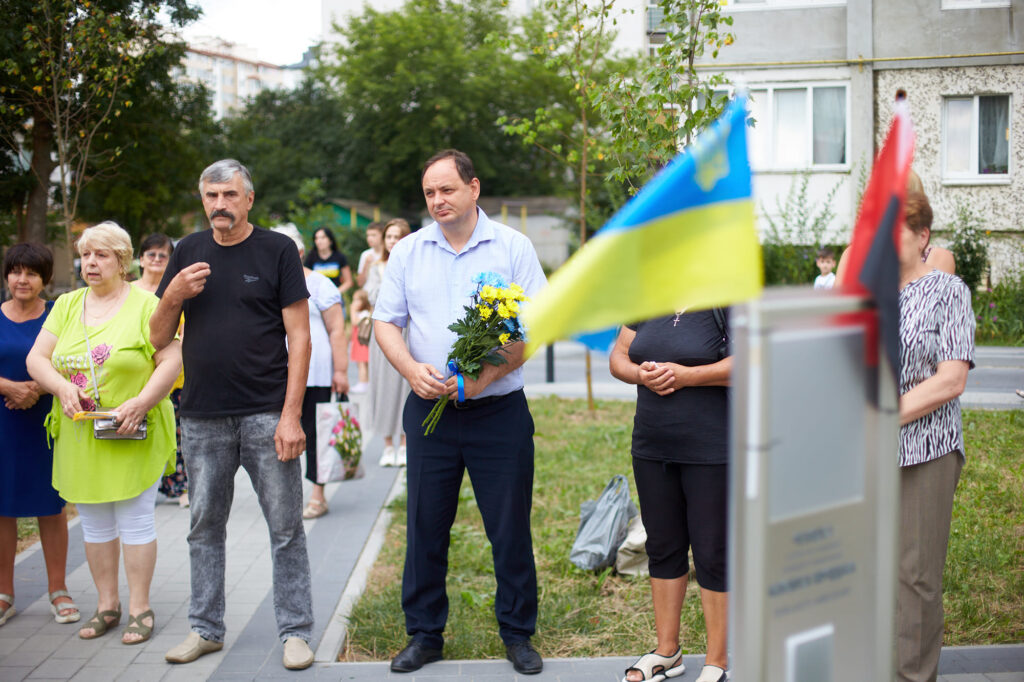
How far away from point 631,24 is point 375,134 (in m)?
13.6

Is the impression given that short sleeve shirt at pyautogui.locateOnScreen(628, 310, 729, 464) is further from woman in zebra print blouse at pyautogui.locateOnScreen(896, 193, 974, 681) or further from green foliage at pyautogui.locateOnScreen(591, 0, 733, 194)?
green foliage at pyautogui.locateOnScreen(591, 0, 733, 194)

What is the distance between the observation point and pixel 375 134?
41938 millimetres

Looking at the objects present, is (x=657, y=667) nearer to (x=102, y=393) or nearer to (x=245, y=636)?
(x=245, y=636)

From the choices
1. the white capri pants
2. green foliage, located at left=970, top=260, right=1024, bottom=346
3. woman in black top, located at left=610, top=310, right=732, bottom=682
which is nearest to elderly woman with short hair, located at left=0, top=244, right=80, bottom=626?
the white capri pants

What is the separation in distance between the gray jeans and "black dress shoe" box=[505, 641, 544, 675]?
1.01 m

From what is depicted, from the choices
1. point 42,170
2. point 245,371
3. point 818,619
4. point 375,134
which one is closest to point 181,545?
point 245,371

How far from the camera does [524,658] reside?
4.35m

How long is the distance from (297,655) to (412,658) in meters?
0.56

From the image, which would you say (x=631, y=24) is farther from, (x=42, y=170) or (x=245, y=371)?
(x=245, y=371)

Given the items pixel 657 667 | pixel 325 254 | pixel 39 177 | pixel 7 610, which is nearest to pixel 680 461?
pixel 657 667

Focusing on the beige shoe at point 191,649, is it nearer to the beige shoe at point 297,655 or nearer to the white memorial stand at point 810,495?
the beige shoe at point 297,655

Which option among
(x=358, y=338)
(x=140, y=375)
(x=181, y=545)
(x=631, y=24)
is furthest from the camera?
(x=631, y=24)

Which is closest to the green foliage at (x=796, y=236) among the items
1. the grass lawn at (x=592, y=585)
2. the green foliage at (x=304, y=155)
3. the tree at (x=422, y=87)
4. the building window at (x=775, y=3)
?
the building window at (x=775, y=3)

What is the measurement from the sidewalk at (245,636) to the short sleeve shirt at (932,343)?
1264mm
